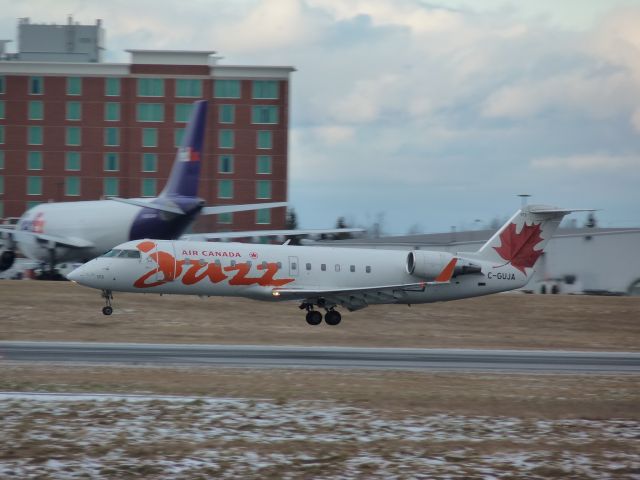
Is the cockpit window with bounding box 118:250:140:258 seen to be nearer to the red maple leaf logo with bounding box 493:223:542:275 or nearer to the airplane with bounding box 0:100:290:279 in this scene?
the red maple leaf logo with bounding box 493:223:542:275

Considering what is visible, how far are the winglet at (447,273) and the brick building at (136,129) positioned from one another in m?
51.2

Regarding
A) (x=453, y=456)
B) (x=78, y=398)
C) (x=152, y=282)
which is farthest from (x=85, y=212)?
(x=453, y=456)

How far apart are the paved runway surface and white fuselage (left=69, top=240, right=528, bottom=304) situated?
466 centimetres

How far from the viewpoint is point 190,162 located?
5197 centimetres

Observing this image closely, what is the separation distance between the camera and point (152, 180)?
91.2 metres

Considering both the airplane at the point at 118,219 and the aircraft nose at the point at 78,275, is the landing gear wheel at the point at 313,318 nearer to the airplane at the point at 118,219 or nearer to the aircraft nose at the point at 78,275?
the aircraft nose at the point at 78,275

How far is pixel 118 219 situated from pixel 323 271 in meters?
18.5

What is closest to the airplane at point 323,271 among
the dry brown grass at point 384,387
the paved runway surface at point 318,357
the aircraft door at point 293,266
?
the aircraft door at point 293,266

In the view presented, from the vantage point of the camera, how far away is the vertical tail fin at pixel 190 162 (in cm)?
5156

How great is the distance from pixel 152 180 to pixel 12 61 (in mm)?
16887

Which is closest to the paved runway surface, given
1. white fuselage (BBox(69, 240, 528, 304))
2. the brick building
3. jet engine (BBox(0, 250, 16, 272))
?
white fuselage (BBox(69, 240, 528, 304))

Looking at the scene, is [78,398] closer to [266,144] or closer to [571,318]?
[571,318]

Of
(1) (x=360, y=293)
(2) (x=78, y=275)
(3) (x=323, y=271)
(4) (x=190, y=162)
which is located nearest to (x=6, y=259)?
(4) (x=190, y=162)

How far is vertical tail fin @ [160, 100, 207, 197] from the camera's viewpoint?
169 feet
